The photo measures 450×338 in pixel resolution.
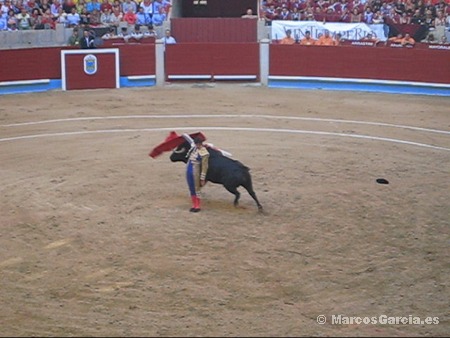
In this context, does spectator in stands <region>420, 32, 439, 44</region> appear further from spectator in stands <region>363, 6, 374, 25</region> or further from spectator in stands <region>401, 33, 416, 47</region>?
spectator in stands <region>363, 6, 374, 25</region>

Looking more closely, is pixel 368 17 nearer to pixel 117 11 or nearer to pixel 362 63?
pixel 362 63

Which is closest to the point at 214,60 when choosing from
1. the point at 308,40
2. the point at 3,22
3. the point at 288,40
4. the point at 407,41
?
the point at 288,40

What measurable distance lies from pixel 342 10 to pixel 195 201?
637 inches

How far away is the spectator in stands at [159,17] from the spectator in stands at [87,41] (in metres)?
4.60

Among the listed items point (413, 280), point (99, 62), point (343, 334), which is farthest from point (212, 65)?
point (343, 334)

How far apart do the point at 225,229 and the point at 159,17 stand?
17.5 meters

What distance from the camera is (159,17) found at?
2652 cm

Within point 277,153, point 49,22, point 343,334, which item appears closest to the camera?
point 343,334

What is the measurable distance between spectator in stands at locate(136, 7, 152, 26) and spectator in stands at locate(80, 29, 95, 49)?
418 cm

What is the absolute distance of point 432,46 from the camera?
22.2m

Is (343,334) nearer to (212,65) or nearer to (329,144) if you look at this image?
(329,144)

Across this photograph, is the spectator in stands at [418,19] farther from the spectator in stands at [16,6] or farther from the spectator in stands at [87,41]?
the spectator in stands at [16,6]

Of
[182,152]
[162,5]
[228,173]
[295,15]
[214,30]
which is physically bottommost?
[228,173]

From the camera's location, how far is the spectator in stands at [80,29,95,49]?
21859 millimetres
